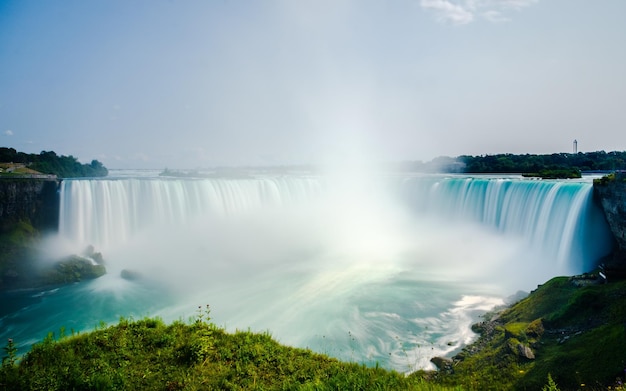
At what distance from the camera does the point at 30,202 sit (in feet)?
75.8

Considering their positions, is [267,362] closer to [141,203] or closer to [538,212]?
[538,212]

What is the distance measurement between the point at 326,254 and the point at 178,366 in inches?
800

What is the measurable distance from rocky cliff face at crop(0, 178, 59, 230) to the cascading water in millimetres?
1020

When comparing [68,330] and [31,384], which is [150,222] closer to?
[68,330]

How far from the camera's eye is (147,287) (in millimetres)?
19125

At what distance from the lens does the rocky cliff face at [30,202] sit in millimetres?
22219

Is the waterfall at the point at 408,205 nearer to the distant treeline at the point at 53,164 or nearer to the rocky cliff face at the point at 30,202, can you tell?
the rocky cliff face at the point at 30,202

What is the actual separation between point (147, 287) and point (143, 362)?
15.1 m

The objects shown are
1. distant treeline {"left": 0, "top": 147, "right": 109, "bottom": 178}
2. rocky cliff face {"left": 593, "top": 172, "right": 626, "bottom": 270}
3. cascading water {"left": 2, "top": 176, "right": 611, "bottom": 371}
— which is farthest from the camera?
distant treeline {"left": 0, "top": 147, "right": 109, "bottom": 178}

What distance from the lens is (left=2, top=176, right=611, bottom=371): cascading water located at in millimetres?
14203

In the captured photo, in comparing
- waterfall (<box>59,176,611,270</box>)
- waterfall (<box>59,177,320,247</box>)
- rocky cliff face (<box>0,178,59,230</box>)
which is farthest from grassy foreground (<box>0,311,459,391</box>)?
rocky cliff face (<box>0,178,59,230</box>)

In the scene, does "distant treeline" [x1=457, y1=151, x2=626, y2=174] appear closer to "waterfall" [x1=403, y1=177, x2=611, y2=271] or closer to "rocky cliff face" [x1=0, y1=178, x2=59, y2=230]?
"waterfall" [x1=403, y1=177, x2=611, y2=271]

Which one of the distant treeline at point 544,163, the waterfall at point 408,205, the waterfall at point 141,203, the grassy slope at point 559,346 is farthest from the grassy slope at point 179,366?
the distant treeline at point 544,163

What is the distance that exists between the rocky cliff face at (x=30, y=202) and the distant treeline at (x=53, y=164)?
15338 mm
